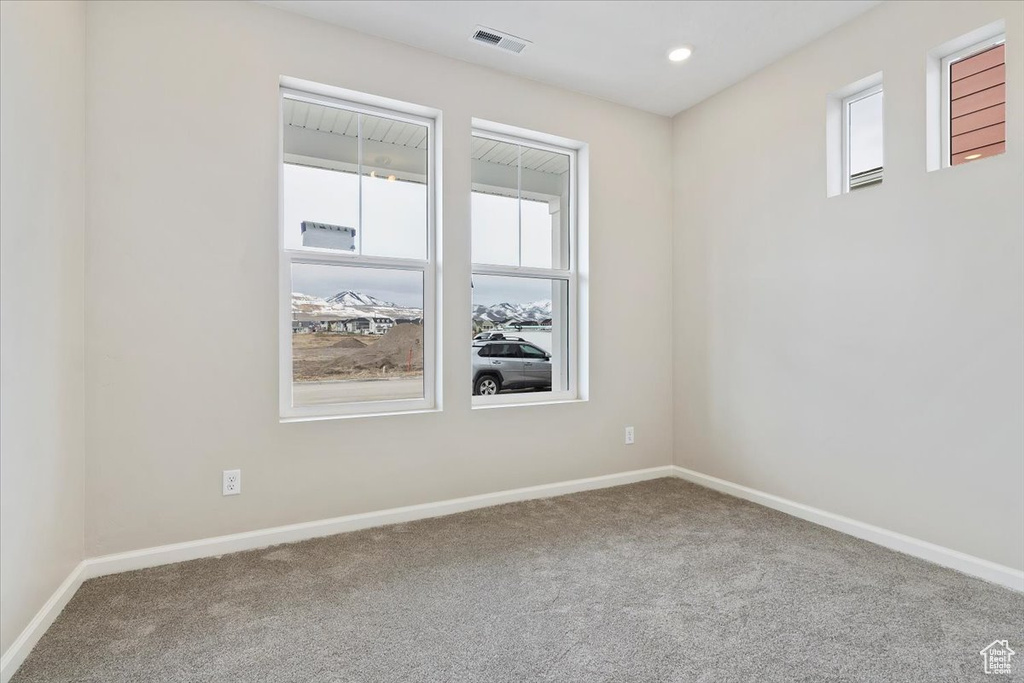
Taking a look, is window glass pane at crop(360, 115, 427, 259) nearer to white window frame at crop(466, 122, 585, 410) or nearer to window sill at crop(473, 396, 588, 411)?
white window frame at crop(466, 122, 585, 410)

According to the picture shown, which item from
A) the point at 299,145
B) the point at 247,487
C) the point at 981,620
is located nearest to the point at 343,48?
the point at 299,145

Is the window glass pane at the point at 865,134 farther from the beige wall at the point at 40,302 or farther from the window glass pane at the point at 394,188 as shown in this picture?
the beige wall at the point at 40,302

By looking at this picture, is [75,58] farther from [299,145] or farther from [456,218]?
[456,218]

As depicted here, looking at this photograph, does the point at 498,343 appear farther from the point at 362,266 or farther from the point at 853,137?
the point at 853,137

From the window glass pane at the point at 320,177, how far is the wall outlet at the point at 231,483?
4.15 ft

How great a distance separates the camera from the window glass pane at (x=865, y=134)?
2.87 m

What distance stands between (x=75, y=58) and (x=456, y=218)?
192cm

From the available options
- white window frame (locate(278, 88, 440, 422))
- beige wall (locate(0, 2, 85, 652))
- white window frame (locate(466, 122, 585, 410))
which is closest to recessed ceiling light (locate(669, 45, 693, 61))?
white window frame (locate(466, 122, 585, 410))

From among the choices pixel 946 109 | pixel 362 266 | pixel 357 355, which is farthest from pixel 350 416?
pixel 946 109

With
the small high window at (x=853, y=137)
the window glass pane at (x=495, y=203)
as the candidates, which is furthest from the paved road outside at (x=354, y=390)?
the small high window at (x=853, y=137)

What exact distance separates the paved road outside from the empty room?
0.02 m

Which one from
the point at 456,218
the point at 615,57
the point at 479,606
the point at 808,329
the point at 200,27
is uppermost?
the point at 615,57

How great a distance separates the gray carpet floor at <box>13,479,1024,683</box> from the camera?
5.55ft

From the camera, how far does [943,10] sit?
244cm
